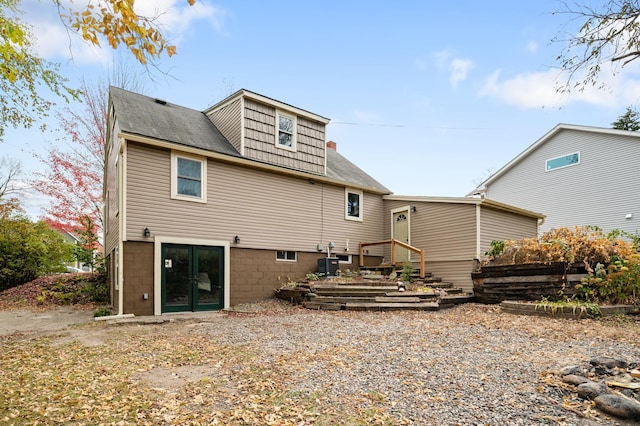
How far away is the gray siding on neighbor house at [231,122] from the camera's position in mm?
12094

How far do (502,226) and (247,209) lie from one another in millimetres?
8923

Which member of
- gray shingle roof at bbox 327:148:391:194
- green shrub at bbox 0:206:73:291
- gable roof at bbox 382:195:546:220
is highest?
gray shingle roof at bbox 327:148:391:194

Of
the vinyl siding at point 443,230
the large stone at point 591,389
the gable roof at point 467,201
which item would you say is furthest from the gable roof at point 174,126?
the large stone at point 591,389

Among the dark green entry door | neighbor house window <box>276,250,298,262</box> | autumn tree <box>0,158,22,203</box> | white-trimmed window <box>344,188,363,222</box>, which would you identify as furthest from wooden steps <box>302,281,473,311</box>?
autumn tree <box>0,158,22,203</box>

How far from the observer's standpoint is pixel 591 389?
11.8 feet

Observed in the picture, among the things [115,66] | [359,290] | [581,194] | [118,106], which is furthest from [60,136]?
[581,194]

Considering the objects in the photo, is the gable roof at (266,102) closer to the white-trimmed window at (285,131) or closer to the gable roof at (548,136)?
the white-trimmed window at (285,131)

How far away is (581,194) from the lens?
16.8 m

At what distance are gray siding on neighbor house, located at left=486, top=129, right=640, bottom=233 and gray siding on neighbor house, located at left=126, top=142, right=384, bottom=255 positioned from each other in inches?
344

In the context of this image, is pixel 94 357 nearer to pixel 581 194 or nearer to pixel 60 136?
pixel 60 136

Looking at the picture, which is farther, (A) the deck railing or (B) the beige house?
(A) the deck railing

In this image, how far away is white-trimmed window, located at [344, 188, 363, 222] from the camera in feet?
47.4

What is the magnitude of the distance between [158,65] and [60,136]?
1800cm

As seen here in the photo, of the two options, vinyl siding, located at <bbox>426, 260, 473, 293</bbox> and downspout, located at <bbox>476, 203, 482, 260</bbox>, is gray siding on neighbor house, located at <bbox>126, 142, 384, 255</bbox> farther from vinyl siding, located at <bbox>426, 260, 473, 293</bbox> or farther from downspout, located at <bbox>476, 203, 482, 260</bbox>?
downspout, located at <bbox>476, 203, 482, 260</bbox>
